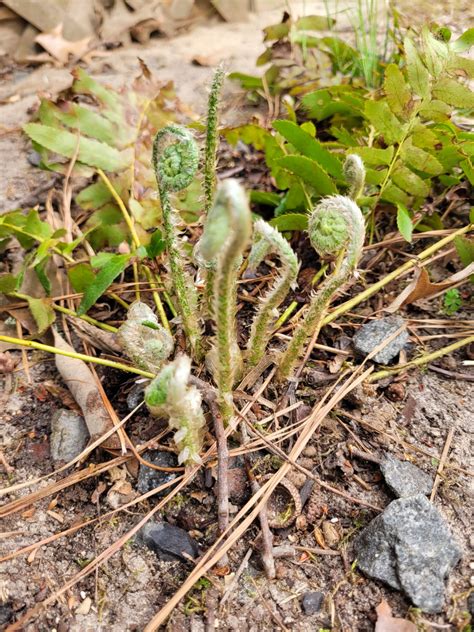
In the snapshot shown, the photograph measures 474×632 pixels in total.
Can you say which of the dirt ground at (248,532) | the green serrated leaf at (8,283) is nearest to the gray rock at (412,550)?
the dirt ground at (248,532)

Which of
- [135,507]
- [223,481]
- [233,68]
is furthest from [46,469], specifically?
[233,68]

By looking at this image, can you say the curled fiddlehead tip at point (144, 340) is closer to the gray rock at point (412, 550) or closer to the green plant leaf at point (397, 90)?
the gray rock at point (412, 550)

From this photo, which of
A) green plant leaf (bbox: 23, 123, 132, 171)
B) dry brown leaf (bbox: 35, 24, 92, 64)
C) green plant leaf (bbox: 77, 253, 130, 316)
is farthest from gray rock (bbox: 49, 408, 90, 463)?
dry brown leaf (bbox: 35, 24, 92, 64)

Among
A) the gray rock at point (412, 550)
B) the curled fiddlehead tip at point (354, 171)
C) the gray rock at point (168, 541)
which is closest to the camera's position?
the gray rock at point (412, 550)

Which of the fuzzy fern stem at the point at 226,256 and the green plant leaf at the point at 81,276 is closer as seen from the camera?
the fuzzy fern stem at the point at 226,256

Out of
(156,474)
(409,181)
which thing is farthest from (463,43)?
(156,474)

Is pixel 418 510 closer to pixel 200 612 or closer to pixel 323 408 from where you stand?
pixel 323 408

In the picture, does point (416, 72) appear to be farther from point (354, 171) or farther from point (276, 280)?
point (276, 280)
